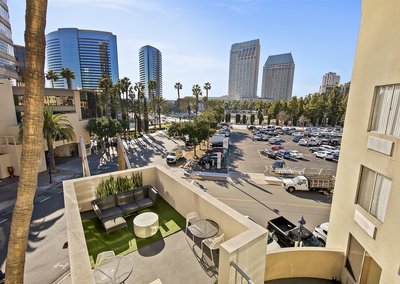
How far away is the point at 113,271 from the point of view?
4.78m

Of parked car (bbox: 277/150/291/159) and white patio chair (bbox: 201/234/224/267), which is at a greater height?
white patio chair (bbox: 201/234/224/267)

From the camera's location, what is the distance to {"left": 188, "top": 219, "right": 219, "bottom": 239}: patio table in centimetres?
564

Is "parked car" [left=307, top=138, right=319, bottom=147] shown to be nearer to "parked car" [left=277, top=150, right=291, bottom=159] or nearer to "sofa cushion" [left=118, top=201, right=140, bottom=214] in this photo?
"parked car" [left=277, top=150, right=291, bottom=159]

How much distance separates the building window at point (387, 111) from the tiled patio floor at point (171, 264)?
21.4ft

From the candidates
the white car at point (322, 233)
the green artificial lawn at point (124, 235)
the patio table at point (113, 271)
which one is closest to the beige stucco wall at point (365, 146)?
the white car at point (322, 233)

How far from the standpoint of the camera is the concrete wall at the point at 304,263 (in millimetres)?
7652

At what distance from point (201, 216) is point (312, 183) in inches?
606

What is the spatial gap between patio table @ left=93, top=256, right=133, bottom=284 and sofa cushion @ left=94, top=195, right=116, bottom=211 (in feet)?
10.7

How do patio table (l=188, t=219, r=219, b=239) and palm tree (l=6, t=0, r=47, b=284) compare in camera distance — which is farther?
patio table (l=188, t=219, r=219, b=239)

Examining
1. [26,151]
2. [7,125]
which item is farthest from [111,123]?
[26,151]

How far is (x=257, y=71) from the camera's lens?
18900 centimetres

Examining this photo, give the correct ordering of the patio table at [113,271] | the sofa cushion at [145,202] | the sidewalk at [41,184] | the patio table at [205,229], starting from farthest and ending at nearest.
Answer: the sidewalk at [41,184] < the sofa cushion at [145,202] < the patio table at [205,229] < the patio table at [113,271]

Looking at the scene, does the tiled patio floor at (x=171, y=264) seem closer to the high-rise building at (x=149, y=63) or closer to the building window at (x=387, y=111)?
the building window at (x=387, y=111)

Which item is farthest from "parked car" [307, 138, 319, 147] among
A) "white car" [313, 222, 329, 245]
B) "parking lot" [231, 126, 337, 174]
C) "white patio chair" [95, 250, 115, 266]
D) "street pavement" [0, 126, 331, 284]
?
"white patio chair" [95, 250, 115, 266]
